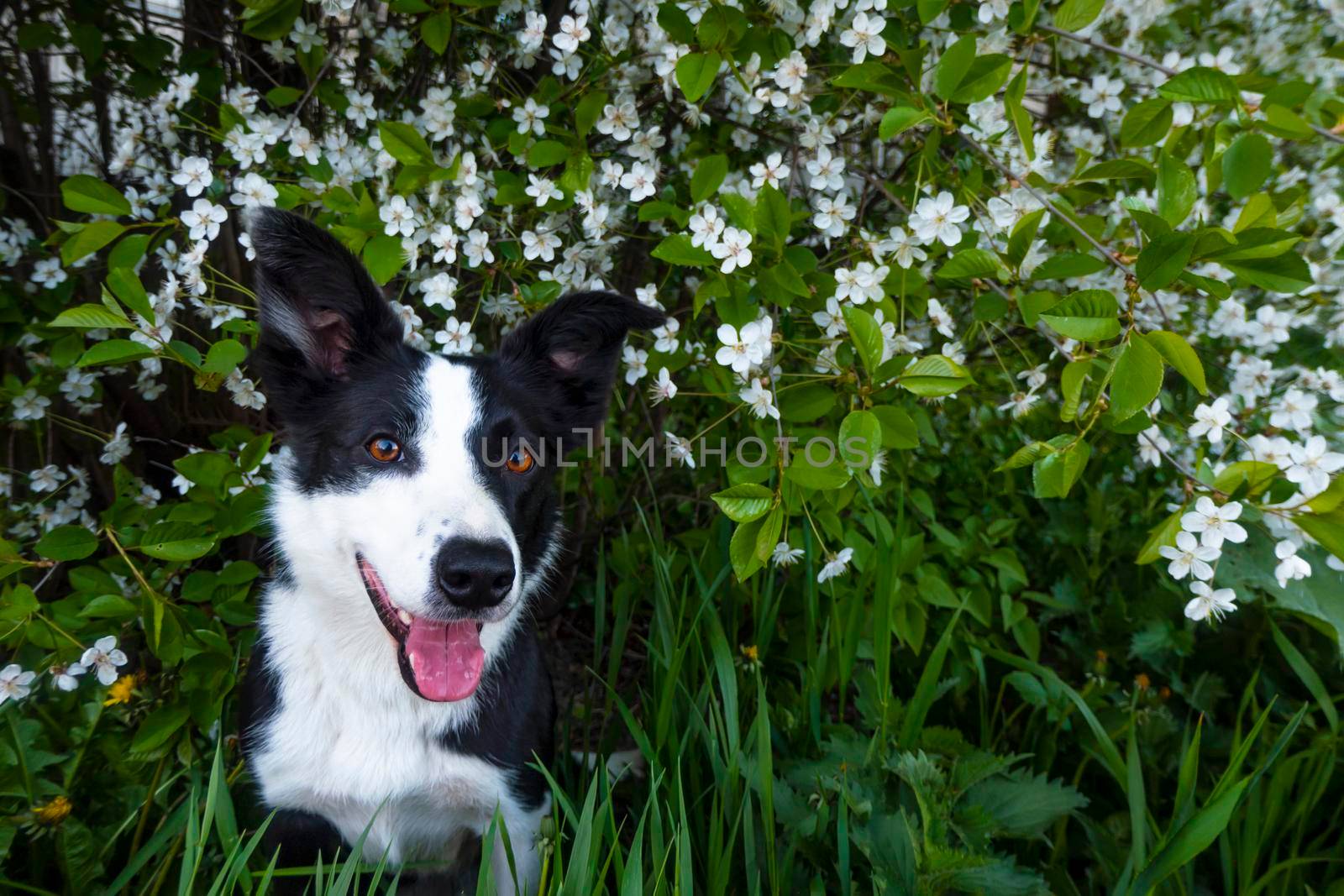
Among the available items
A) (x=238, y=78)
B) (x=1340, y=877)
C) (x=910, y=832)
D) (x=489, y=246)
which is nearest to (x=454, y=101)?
(x=489, y=246)

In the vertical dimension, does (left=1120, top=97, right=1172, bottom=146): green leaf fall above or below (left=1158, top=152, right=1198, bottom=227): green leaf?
above

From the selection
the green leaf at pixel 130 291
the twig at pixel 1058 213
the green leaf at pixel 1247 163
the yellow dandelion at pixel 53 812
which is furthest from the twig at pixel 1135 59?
the yellow dandelion at pixel 53 812

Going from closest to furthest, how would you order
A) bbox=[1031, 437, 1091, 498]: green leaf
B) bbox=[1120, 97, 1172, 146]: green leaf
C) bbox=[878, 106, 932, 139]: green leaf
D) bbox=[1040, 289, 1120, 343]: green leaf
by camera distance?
bbox=[1040, 289, 1120, 343]: green leaf, bbox=[1031, 437, 1091, 498]: green leaf, bbox=[878, 106, 932, 139]: green leaf, bbox=[1120, 97, 1172, 146]: green leaf

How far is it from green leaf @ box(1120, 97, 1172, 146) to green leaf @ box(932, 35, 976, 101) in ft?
1.19

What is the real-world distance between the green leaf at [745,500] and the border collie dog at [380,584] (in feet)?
1.53

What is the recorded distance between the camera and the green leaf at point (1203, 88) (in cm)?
161

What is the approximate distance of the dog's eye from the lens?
77.6 inches

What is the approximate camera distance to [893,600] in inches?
93.1

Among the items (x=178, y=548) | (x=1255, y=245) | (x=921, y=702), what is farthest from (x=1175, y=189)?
(x=178, y=548)

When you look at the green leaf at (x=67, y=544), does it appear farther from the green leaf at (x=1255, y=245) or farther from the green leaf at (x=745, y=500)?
the green leaf at (x=1255, y=245)

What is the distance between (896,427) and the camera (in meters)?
1.69

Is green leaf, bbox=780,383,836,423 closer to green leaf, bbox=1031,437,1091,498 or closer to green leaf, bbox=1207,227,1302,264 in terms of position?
green leaf, bbox=1031,437,1091,498

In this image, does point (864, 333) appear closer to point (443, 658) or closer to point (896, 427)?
point (896, 427)

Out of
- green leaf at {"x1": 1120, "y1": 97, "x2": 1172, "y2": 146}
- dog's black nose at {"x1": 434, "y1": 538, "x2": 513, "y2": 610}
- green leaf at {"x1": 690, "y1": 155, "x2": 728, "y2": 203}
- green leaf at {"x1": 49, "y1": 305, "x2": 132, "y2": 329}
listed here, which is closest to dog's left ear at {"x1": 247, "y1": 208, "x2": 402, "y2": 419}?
green leaf at {"x1": 49, "y1": 305, "x2": 132, "y2": 329}
